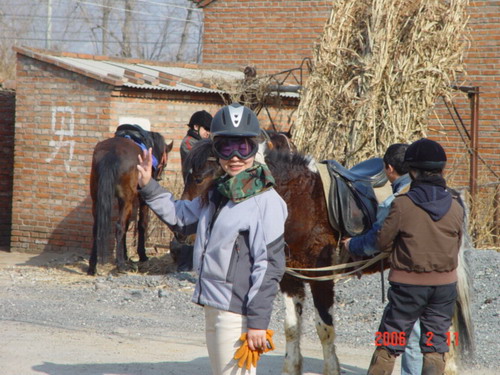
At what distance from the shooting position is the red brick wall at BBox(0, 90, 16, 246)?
14.2m

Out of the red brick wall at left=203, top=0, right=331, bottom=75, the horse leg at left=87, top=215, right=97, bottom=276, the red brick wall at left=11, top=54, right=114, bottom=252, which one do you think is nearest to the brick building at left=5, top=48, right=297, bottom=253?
the red brick wall at left=11, top=54, right=114, bottom=252

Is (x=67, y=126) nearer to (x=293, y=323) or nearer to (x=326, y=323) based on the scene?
(x=293, y=323)

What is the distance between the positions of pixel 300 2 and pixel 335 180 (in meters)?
12.1

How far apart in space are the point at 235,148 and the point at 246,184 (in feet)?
0.64

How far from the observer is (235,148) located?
3852 millimetres

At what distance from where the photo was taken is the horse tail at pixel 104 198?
10.5 m

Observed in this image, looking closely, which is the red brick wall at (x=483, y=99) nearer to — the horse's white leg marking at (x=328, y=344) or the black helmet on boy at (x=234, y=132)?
the horse's white leg marking at (x=328, y=344)

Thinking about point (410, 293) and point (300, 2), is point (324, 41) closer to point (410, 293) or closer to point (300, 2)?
point (410, 293)

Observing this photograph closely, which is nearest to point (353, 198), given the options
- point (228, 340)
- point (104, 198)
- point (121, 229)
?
point (228, 340)

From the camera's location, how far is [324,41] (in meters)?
10.0

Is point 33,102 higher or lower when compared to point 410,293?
higher

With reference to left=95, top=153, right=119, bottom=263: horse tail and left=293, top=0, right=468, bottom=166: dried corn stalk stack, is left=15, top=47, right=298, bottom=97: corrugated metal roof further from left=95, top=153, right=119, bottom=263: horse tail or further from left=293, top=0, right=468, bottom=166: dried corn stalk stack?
left=293, top=0, right=468, bottom=166: dried corn stalk stack

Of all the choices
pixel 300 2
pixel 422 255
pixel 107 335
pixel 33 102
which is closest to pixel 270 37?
pixel 300 2

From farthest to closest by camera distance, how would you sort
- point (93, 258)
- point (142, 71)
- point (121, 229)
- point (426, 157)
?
point (142, 71) → point (121, 229) → point (93, 258) → point (426, 157)
